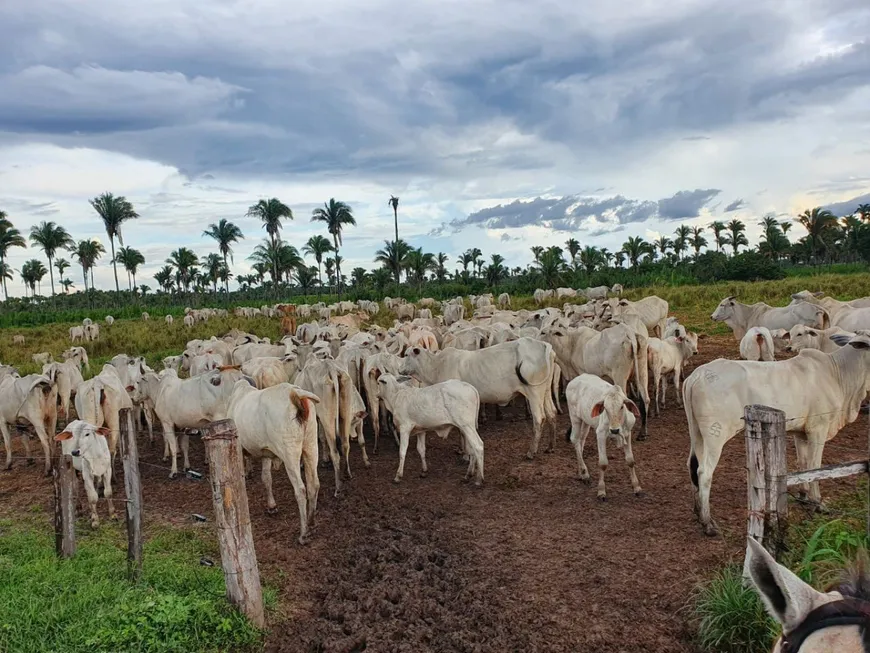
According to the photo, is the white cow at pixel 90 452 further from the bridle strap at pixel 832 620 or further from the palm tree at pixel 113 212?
the palm tree at pixel 113 212

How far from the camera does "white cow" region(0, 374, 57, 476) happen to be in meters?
11.6

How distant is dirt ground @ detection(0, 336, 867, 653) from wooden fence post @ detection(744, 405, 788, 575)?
1012 millimetres

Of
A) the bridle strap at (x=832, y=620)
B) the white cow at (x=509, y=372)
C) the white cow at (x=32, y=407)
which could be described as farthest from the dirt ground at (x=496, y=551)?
the bridle strap at (x=832, y=620)

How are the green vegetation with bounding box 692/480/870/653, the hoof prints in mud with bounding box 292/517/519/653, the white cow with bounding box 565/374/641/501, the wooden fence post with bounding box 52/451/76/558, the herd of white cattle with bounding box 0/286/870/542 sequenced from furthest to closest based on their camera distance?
the white cow with bounding box 565/374/641/501 → the herd of white cattle with bounding box 0/286/870/542 → the wooden fence post with bounding box 52/451/76/558 → the hoof prints in mud with bounding box 292/517/519/653 → the green vegetation with bounding box 692/480/870/653

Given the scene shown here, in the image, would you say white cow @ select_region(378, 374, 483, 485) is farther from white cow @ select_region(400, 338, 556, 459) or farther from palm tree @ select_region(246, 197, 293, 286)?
palm tree @ select_region(246, 197, 293, 286)

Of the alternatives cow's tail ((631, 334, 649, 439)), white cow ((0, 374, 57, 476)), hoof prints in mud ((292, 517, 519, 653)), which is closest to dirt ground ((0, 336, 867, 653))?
hoof prints in mud ((292, 517, 519, 653))

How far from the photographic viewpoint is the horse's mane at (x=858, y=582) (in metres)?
2.01

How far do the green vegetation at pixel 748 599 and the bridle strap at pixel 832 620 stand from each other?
2.80m

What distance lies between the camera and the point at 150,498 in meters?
9.88

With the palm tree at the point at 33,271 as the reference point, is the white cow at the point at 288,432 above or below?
below

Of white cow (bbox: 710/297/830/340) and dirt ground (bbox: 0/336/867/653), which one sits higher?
white cow (bbox: 710/297/830/340)

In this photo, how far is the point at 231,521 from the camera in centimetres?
538

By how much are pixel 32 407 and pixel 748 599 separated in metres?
12.1

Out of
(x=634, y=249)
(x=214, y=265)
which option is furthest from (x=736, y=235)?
(x=214, y=265)
